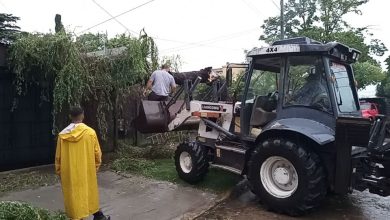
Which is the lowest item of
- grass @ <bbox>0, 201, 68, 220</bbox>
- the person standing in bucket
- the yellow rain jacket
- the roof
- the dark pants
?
grass @ <bbox>0, 201, 68, 220</bbox>

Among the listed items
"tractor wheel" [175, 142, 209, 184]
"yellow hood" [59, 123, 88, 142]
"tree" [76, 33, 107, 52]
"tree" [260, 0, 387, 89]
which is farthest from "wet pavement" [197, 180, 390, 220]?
"tree" [260, 0, 387, 89]

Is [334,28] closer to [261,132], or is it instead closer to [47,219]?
[261,132]

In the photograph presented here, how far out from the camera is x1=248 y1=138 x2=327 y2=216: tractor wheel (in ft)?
18.4

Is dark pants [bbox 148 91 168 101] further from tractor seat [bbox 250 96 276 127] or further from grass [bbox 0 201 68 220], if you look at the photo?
grass [bbox 0 201 68 220]

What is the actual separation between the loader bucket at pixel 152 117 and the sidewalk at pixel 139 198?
40.9 inches

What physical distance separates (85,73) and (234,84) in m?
3.12

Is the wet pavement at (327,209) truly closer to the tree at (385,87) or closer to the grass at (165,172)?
the grass at (165,172)

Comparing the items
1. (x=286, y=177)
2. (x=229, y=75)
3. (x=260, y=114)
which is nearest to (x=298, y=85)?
(x=260, y=114)

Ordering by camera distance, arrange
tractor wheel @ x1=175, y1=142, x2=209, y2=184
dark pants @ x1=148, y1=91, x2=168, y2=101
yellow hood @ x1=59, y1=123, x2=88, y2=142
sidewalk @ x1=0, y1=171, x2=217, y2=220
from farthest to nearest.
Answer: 1. dark pants @ x1=148, y1=91, x2=168, y2=101
2. tractor wheel @ x1=175, y1=142, x2=209, y2=184
3. sidewalk @ x1=0, y1=171, x2=217, y2=220
4. yellow hood @ x1=59, y1=123, x2=88, y2=142

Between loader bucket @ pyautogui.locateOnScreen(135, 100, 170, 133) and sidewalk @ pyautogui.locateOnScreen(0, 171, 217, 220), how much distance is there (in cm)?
104

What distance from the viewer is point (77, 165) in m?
4.70

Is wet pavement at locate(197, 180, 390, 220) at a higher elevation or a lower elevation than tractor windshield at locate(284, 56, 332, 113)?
lower

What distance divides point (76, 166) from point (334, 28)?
68.0 feet

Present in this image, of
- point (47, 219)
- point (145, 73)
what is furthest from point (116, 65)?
point (47, 219)
